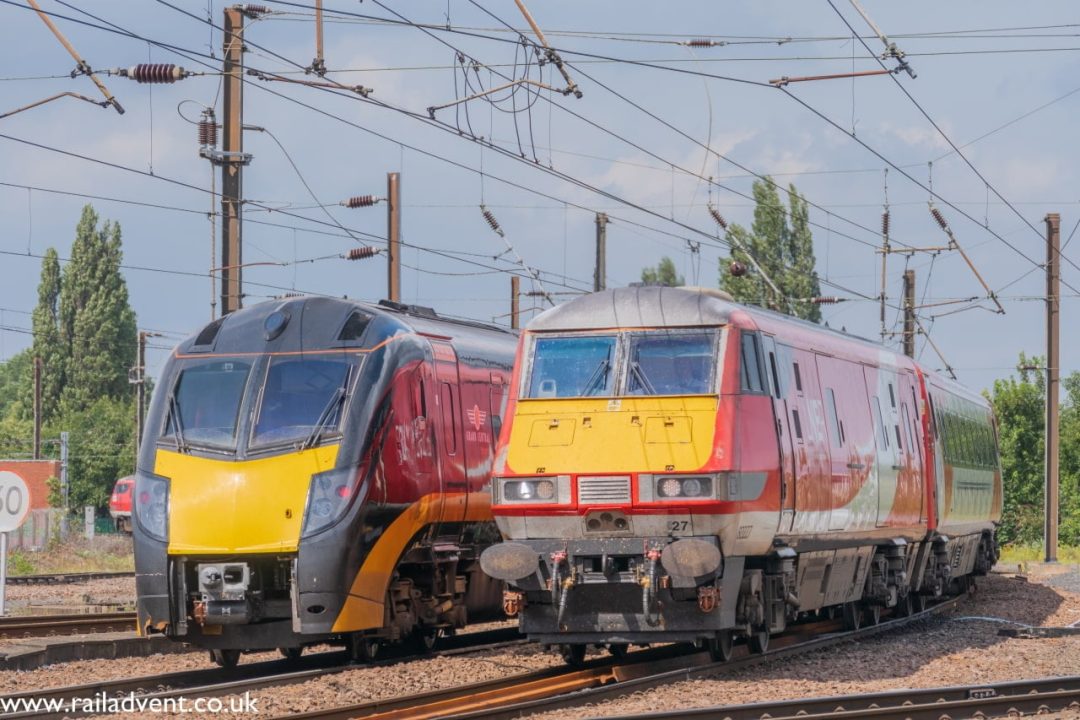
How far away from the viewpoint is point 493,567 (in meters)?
14.8

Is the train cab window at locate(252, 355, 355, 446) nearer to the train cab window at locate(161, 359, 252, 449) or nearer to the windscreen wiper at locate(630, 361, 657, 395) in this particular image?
the train cab window at locate(161, 359, 252, 449)

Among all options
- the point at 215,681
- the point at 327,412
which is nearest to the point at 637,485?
the point at 327,412

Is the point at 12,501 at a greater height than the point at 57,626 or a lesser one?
greater

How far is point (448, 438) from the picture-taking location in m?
17.5

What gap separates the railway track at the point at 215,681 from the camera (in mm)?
13016

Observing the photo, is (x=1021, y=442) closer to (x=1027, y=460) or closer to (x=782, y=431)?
(x=1027, y=460)

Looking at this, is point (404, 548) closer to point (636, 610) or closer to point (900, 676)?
point (636, 610)

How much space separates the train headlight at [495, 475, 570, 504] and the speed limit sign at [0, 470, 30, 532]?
25.4 feet

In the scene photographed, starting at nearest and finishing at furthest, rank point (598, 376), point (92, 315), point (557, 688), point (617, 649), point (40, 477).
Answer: point (557, 688), point (598, 376), point (617, 649), point (40, 477), point (92, 315)

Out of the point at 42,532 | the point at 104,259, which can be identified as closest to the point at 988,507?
the point at 42,532

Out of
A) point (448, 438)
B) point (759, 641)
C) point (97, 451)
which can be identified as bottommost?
point (759, 641)

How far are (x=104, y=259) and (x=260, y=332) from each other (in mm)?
61666

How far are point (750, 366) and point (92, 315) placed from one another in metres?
63.7

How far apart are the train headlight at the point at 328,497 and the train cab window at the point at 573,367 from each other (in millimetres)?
1830
